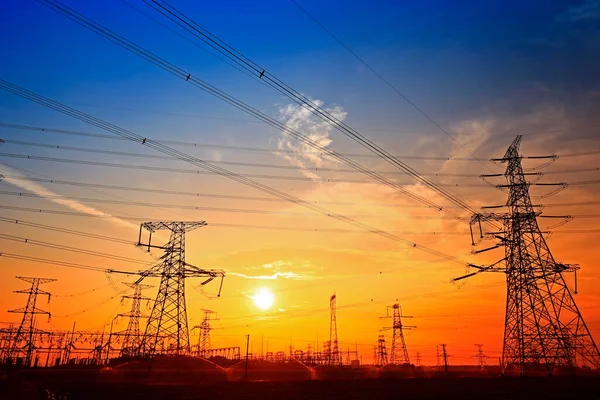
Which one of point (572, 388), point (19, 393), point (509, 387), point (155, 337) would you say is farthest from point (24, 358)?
point (572, 388)

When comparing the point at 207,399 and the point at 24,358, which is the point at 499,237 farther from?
the point at 24,358

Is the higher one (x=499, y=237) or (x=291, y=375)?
(x=499, y=237)

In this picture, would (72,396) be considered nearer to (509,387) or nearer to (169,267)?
(169,267)

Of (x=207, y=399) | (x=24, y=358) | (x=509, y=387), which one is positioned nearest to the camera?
(x=207, y=399)

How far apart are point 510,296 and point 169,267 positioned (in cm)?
3939

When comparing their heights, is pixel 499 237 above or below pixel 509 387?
above

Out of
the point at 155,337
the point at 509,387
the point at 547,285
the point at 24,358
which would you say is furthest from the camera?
the point at 24,358

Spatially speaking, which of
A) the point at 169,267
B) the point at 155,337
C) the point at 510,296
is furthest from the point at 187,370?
the point at 510,296

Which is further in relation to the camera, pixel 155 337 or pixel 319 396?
pixel 155 337

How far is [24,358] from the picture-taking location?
240 feet

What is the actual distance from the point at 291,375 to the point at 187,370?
96.6ft

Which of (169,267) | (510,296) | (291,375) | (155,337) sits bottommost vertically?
(291,375)

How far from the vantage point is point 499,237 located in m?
47.7

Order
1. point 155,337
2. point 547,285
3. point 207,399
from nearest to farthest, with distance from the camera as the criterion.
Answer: point 207,399 → point 547,285 → point 155,337
